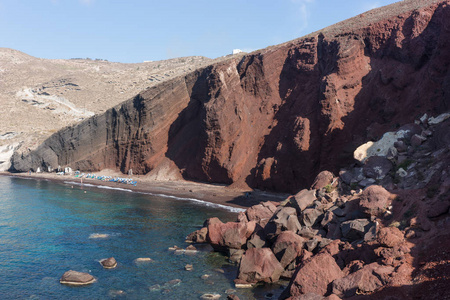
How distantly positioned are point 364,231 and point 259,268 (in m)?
6.93

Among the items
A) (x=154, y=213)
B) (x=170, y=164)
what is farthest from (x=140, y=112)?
(x=154, y=213)

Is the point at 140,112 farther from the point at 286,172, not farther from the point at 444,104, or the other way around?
the point at 444,104

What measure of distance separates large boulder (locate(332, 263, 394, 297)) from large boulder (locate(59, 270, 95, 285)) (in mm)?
15610

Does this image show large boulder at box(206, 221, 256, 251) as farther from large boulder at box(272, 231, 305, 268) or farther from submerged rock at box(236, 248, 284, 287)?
submerged rock at box(236, 248, 284, 287)

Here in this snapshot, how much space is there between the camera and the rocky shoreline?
1612cm

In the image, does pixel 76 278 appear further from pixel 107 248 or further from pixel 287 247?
pixel 287 247

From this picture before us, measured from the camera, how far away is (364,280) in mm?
16094

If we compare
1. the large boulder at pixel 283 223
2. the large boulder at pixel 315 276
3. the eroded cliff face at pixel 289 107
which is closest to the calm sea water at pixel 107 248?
the large boulder at pixel 315 276

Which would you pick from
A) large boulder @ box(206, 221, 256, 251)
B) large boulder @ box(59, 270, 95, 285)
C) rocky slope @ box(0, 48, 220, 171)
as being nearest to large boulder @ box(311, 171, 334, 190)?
large boulder @ box(206, 221, 256, 251)

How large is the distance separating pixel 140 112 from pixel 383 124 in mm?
47686

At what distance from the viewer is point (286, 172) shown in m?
47.2

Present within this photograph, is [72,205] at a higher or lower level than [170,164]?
lower

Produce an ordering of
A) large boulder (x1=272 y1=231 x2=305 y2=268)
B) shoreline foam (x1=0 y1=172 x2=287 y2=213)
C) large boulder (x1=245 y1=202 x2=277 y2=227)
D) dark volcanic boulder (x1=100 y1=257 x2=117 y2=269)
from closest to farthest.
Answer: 1. large boulder (x1=272 y1=231 x2=305 y2=268)
2. dark volcanic boulder (x1=100 y1=257 x2=117 y2=269)
3. large boulder (x1=245 y1=202 x2=277 y2=227)
4. shoreline foam (x1=0 y1=172 x2=287 y2=213)

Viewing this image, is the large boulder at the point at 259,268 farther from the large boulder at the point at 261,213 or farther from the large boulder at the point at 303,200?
the large boulder at the point at 261,213
